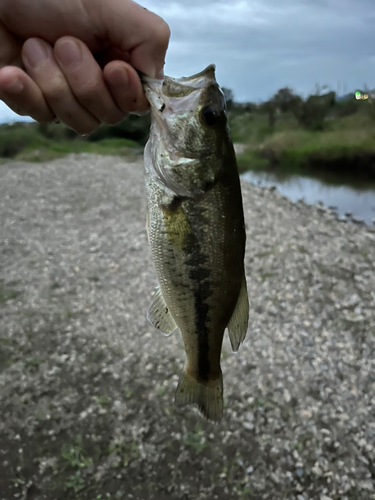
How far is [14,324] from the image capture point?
23.4 ft

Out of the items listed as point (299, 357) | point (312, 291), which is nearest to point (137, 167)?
point (312, 291)

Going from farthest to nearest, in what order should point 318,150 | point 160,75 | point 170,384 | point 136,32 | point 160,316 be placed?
point 318,150, point 170,384, point 160,316, point 160,75, point 136,32

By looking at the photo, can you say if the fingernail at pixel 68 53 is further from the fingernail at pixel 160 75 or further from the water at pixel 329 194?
the water at pixel 329 194

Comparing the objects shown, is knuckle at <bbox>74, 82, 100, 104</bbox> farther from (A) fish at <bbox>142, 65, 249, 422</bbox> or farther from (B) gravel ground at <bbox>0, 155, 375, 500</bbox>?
(B) gravel ground at <bbox>0, 155, 375, 500</bbox>

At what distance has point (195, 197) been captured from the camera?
200 centimetres

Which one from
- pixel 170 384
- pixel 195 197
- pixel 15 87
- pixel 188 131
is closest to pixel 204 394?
pixel 195 197

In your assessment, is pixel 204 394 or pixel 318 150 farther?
pixel 318 150

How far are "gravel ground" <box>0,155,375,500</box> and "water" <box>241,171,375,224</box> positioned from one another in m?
6.08

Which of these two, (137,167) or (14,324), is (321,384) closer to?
(14,324)

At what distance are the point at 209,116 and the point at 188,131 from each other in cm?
13

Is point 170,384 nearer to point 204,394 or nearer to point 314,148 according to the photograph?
point 204,394

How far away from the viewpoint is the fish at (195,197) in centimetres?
194

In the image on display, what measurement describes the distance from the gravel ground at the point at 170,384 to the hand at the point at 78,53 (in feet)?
13.1

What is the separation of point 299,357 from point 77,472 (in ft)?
12.2
